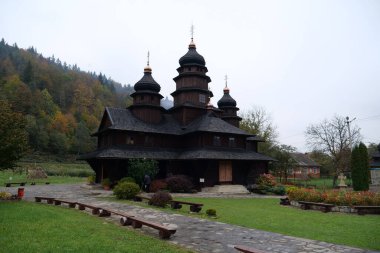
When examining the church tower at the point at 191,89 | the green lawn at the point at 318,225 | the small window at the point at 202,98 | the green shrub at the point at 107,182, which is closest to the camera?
the green lawn at the point at 318,225

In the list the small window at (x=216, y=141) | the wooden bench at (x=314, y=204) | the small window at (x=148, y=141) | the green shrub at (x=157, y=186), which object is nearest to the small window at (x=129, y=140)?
the small window at (x=148, y=141)

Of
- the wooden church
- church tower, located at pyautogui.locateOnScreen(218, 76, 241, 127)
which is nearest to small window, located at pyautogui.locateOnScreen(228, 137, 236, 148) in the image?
the wooden church

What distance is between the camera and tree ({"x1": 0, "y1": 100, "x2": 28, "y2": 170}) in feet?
56.4

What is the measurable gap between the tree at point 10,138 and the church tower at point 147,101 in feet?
51.1

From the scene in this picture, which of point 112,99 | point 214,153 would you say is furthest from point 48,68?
point 214,153

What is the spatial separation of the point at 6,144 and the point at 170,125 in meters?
19.0

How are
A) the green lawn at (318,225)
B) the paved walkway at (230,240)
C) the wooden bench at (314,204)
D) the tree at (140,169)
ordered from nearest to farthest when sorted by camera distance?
the paved walkway at (230,240) < the green lawn at (318,225) < the wooden bench at (314,204) < the tree at (140,169)

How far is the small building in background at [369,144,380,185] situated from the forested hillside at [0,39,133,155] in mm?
61782

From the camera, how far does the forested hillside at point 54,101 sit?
77.8 m

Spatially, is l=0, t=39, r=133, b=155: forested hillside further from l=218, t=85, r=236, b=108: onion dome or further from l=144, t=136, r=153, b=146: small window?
l=144, t=136, r=153, b=146: small window

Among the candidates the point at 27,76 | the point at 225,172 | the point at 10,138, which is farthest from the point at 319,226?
the point at 27,76

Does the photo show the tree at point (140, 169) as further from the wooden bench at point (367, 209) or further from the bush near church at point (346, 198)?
the wooden bench at point (367, 209)

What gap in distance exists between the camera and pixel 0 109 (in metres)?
17.9

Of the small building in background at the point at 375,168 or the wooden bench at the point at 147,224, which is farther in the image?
the small building in background at the point at 375,168
